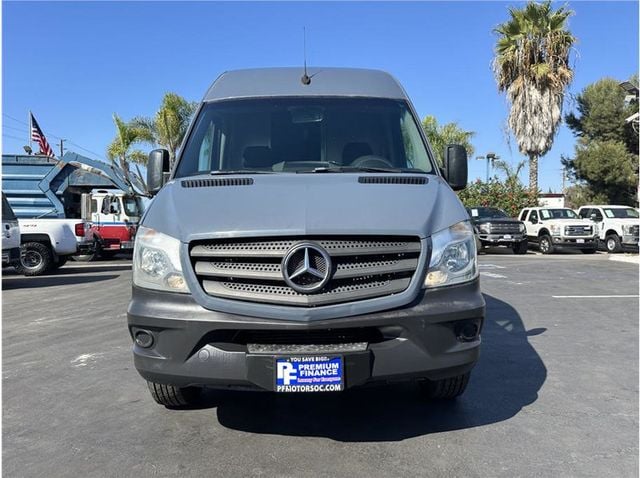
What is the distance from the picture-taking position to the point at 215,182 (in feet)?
12.2

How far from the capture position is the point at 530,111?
82.8 feet

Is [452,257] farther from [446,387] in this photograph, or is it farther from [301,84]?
[301,84]

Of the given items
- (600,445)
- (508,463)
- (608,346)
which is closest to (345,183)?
(508,463)

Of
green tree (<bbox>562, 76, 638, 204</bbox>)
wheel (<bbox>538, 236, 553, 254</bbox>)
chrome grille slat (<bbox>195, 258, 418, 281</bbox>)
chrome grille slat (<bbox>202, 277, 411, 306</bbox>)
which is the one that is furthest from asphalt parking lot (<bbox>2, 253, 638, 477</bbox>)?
green tree (<bbox>562, 76, 638, 204</bbox>)

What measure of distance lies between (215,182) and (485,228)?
18.7 meters

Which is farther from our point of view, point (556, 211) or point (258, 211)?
point (556, 211)

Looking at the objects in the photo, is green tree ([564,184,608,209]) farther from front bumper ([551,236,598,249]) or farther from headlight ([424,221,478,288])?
headlight ([424,221,478,288])

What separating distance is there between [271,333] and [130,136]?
85.6 feet

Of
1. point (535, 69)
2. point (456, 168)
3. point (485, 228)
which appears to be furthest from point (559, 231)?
point (456, 168)

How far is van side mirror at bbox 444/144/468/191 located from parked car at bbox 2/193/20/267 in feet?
32.9

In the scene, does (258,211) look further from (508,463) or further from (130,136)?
(130,136)

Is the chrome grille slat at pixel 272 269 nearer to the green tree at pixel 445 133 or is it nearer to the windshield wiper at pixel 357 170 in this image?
the windshield wiper at pixel 357 170

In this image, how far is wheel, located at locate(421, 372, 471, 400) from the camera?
12.6 ft

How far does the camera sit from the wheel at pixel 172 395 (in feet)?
12.5
